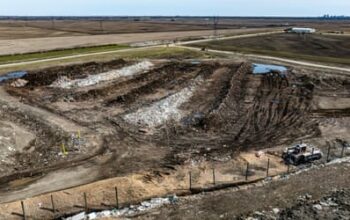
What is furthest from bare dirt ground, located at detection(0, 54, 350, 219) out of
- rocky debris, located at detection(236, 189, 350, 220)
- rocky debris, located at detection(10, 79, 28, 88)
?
rocky debris, located at detection(236, 189, 350, 220)

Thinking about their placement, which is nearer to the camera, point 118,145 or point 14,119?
point 118,145

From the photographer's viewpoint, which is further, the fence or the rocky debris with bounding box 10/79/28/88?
the rocky debris with bounding box 10/79/28/88

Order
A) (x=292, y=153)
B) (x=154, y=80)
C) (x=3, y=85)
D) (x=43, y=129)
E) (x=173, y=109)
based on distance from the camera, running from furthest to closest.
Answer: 1. (x=154, y=80)
2. (x=3, y=85)
3. (x=173, y=109)
4. (x=43, y=129)
5. (x=292, y=153)

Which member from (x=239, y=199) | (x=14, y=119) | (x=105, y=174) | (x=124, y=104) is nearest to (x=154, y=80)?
(x=124, y=104)

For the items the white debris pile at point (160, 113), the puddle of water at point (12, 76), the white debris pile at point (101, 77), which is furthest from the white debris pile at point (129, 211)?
the puddle of water at point (12, 76)

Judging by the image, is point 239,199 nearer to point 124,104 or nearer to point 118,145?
point 118,145

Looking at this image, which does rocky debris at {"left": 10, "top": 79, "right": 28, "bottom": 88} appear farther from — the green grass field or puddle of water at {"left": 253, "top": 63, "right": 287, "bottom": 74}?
the green grass field

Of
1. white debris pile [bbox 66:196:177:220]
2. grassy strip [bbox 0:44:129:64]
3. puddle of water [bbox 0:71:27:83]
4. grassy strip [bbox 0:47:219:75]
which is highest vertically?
grassy strip [bbox 0:44:129:64]

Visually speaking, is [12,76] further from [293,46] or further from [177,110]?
[293,46]
